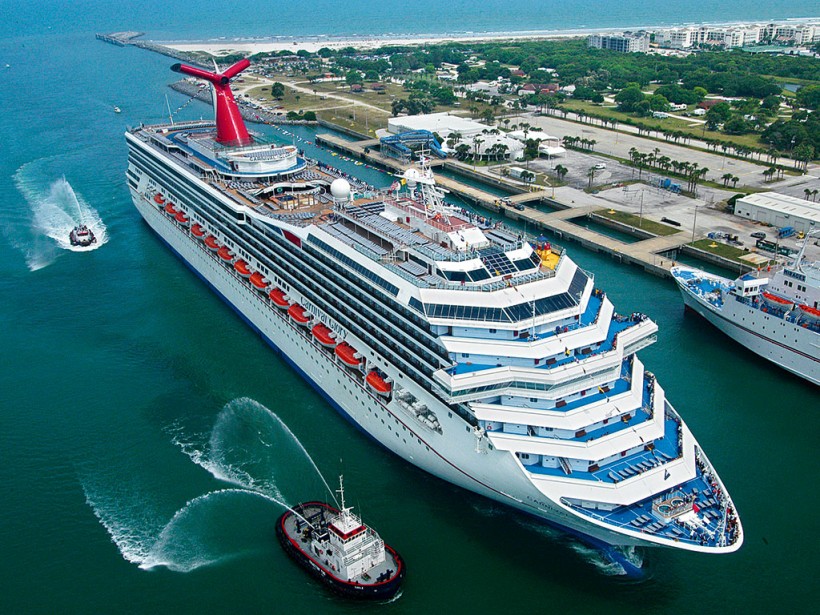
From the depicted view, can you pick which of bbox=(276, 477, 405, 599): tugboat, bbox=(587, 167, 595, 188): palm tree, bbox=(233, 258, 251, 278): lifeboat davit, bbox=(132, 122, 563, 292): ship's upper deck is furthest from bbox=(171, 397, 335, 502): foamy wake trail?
bbox=(587, 167, 595, 188): palm tree

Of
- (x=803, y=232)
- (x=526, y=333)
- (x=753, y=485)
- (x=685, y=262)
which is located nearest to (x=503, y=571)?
(x=526, y=333)

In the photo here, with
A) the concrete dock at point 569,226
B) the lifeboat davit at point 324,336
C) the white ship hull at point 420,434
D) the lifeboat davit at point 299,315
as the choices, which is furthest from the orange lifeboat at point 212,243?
the concrete dock at point 569,226

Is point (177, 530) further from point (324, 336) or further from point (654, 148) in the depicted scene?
point (654, 148)

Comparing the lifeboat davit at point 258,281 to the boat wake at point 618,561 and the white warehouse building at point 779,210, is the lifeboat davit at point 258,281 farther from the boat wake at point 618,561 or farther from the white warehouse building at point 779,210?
the white warehouse building at point 779,210

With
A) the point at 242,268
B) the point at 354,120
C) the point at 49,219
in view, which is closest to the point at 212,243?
the point at 242,268

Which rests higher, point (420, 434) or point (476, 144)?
point (476, 144)

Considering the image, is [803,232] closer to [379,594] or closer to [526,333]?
[526,333]
